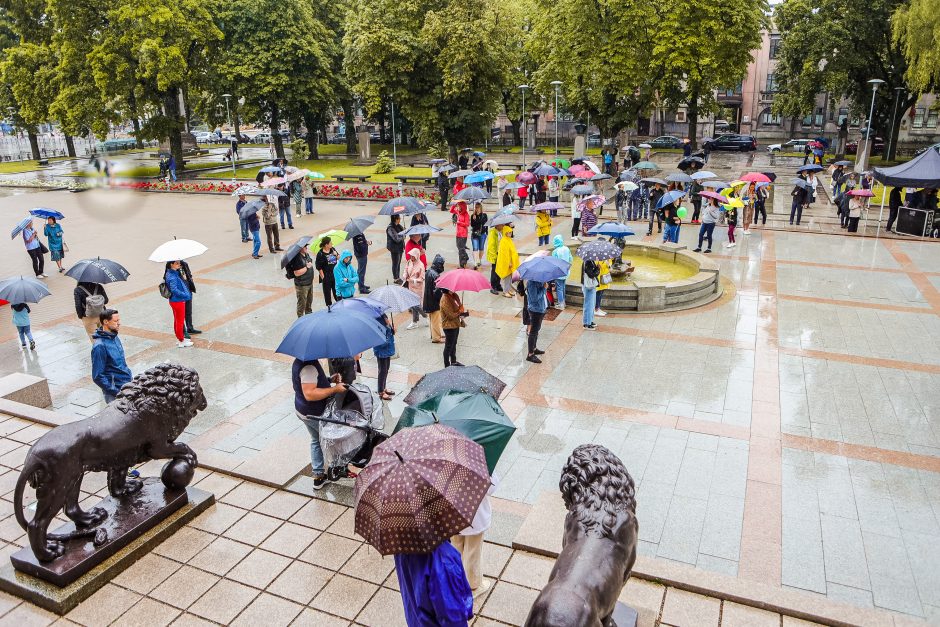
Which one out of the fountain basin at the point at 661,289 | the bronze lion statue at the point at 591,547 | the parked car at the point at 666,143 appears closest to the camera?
the bronze lion statue at the point at 591,547

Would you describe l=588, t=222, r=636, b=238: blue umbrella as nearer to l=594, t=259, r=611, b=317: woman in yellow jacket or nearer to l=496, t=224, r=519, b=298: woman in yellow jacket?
l=594, t=259, r=611, b=317: woman in yellow jacket

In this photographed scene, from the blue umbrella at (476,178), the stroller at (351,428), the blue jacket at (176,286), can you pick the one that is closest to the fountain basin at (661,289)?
the blue umbrella at (476,178)

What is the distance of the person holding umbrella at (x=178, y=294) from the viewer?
11.1 m

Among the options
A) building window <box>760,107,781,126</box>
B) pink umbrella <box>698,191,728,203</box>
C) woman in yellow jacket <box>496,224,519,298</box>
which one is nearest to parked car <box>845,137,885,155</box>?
building window <box>760,107,781,126</box>

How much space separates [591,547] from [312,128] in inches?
1789

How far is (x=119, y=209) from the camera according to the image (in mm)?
7012

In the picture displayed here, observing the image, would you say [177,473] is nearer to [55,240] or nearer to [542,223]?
[542,223]

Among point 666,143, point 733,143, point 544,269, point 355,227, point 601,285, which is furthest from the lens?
point 666,143

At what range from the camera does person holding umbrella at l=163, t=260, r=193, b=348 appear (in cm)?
1105

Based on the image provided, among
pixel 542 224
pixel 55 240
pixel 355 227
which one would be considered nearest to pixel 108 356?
pixel 355 227

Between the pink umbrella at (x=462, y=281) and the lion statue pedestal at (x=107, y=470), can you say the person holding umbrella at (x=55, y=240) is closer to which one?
the pink umbrella at (x=462, y=281)

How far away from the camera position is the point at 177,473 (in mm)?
6035

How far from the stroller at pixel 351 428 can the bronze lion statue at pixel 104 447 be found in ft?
3.80

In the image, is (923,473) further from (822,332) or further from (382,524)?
(382,524)
